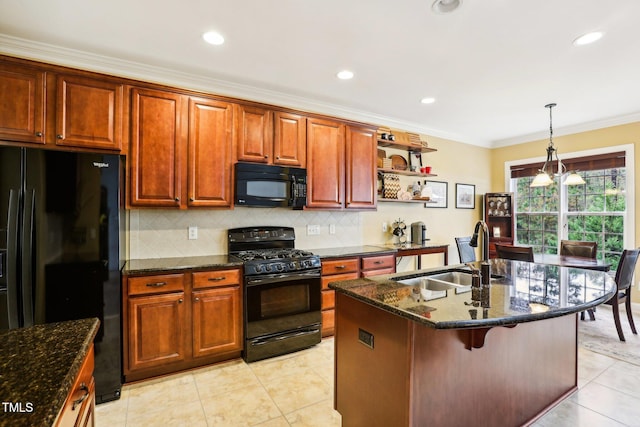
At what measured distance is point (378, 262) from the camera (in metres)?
3.65

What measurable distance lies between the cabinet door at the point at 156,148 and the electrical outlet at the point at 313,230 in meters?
1.54

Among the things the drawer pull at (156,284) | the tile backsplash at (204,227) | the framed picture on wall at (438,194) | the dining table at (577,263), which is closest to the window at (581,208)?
the dining table at (577,263)

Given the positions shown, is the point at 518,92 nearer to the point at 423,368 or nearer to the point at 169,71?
the point at 423,368

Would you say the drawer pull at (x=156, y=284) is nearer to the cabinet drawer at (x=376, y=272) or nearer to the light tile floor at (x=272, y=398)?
the light tile floor at (x=272, y=398)

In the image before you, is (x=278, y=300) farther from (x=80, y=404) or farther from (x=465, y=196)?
(x=465, y=196)

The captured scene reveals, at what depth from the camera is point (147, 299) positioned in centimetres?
247

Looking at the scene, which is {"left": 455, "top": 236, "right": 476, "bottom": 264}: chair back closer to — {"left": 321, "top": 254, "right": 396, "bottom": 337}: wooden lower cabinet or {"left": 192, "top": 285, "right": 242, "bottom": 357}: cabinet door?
{"left": 321, "top": 254, "right": 396, "bottom": 337}: wooden lower cabinet

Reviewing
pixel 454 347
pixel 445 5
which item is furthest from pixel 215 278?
pixel 445 5

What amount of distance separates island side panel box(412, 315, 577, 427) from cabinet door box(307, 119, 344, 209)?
2.20m

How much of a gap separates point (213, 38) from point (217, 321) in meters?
2.29

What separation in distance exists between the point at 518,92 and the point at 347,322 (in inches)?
129

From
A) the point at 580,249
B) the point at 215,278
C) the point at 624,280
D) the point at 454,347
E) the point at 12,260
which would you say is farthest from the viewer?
the point at 580,249

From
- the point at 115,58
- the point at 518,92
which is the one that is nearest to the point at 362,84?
the point at 518,92

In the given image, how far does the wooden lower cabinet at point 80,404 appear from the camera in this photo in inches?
33.9
